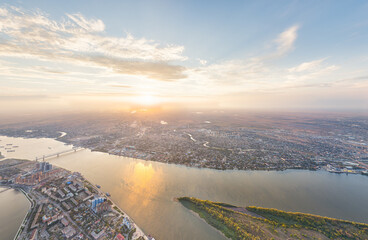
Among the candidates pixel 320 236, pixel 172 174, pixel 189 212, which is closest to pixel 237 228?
pixel 189 212

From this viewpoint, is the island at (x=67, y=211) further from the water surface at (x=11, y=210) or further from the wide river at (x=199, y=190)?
the wide river at (x=199, y=190)

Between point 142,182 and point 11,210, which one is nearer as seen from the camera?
point 11,210

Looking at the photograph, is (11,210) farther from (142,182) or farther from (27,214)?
(142,182)

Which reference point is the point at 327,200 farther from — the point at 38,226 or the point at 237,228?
the point at 38,226

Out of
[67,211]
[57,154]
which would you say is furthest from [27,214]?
[57,154]

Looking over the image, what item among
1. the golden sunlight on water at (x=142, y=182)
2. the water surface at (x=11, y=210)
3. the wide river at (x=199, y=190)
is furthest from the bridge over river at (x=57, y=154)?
the golden sunlight on water at (x=142, y=182)

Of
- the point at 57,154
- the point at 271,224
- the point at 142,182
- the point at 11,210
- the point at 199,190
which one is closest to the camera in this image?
the point at 271,224

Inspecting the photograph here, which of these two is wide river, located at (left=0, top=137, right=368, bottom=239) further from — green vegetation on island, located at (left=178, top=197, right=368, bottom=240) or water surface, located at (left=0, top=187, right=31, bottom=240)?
green vegetation on island, located at (left=178, top=197, right=368, bottom=240)
